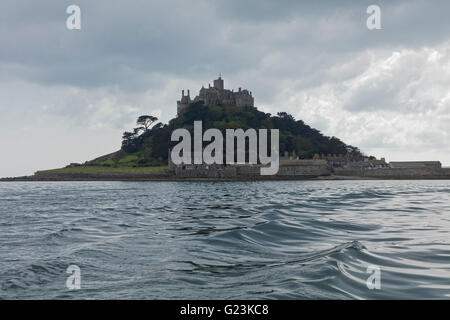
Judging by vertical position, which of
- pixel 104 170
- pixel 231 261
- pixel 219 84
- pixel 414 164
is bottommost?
pixel 231 261

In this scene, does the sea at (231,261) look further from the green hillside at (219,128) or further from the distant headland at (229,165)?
the green hillside at (219,128)

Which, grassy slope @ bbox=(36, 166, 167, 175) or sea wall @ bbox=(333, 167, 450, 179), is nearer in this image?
sea wall @ bbox=(333, 167, 450, 179)

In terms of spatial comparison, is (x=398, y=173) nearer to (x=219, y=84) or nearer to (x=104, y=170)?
(x=219, y=84)

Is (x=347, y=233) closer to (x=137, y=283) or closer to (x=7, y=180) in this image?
(x=137, y=283)

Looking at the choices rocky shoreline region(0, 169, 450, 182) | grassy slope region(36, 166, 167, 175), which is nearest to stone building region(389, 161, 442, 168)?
rocky shoreline region(0, 169, 450, 182)

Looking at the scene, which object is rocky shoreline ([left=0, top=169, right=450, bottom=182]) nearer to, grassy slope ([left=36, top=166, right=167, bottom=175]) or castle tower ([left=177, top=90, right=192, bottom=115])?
grassy slope ([left=36, top=166, right=167, bottom=175])

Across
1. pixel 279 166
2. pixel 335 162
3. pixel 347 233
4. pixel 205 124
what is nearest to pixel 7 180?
pixel 205 124

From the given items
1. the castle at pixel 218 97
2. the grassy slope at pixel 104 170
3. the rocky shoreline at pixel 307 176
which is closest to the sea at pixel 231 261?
the rocky shoreline at pixel 307 176

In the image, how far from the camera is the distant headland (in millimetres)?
120438

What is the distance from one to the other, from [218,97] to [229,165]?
52.7 m

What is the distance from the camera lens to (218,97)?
547 ft

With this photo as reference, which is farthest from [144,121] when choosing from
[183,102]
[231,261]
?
[231,261]

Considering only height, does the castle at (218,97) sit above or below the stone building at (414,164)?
above

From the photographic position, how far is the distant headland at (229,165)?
120438 millimetres
